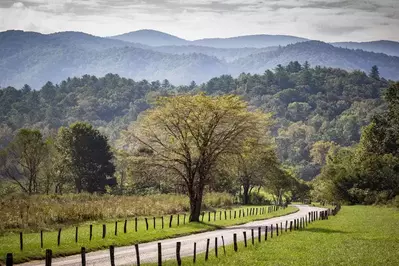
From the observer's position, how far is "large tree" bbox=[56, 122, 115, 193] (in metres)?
108

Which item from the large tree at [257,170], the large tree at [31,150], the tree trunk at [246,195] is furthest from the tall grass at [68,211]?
the tree trunk at [246,195]

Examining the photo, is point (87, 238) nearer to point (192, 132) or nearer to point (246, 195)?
point (192, 132)

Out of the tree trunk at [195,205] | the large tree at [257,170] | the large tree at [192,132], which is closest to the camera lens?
the tree trunk at [195,205]

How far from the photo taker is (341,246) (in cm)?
3712

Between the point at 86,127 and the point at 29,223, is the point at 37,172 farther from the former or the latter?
the point at 29,223

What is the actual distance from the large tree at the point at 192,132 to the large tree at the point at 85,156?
51527 millimetres

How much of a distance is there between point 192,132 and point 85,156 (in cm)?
5502

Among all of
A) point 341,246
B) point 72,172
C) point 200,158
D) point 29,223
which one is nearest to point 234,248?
point 341,246

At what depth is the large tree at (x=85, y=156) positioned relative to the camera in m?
108

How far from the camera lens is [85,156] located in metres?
108

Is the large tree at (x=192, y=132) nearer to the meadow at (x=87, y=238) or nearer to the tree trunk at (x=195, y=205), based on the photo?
the tree trunk at (x=195, y=205)

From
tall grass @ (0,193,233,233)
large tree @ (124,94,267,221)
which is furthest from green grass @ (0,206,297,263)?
large tree @ (124,94,267,221)

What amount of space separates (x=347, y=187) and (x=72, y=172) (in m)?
56.9

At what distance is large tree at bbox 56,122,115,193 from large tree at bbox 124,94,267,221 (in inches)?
2029
